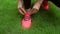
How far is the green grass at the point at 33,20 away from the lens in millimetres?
1142

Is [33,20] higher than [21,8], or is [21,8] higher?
[21,8]

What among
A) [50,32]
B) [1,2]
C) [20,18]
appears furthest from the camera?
[1,2]

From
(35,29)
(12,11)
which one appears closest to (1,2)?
(12,11)

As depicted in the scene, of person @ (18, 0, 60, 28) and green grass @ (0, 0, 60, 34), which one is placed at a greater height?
person @ (18, 0, 60, 28)

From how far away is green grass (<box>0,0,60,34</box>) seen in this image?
1142 millimetres

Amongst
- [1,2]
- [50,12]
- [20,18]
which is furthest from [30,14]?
[1,2]

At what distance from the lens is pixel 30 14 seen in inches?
47.7

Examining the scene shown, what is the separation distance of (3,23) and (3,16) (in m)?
0.09

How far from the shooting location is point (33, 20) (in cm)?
123

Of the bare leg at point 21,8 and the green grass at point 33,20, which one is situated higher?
the bare leg at point 21,8

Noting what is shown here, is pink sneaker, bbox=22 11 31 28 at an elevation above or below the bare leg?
below

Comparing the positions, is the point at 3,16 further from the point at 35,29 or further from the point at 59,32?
the point at 59,32

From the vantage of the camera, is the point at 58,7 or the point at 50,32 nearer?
the point at 50,32

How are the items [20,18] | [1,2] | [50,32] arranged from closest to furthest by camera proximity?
1. [50,32]
2. [20,18]
3. [1,2]
